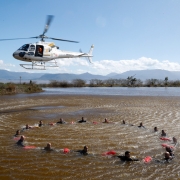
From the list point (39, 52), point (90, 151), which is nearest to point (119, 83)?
point (39, 52)

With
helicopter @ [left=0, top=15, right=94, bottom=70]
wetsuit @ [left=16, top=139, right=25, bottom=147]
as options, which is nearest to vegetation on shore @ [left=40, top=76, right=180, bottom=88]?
helicopter @ [left=0, top=15, right=94, bottom=70]

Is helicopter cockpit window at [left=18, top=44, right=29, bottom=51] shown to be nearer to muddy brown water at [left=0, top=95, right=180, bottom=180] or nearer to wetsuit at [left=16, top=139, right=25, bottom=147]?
muddy brown water at [left=0, top=95, right=180, bottom=180]

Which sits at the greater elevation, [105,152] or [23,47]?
[23,47]

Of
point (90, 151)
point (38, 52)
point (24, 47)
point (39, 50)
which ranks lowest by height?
point (90, 151)

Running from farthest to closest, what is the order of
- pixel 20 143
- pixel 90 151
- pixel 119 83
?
1. pixel 119 83
2. pixel 20 143
3. pixel 90 151

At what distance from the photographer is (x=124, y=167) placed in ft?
30.3

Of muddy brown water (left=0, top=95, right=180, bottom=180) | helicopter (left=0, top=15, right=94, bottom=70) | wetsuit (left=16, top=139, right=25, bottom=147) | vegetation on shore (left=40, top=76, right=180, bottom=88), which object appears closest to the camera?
muddy brown water (left=0, top=95, right=180, bottom=180)

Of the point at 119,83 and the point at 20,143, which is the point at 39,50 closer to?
the point at 20,143

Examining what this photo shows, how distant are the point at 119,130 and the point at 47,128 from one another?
16.3 ft

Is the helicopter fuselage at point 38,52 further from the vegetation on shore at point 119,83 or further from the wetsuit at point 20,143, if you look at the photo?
the vegetation on shore at point 119,83

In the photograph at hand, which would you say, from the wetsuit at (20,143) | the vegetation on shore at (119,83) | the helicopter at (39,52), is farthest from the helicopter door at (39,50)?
the vegetation on shore at (119,83)

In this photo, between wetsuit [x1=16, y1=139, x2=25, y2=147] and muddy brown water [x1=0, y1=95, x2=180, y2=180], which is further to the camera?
wetsuit [x1=16, y1=139, x2=25, y2=147]

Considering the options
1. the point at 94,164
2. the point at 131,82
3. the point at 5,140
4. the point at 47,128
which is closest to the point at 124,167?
the point at 94,164

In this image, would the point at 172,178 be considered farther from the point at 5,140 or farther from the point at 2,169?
the point at 5,140
